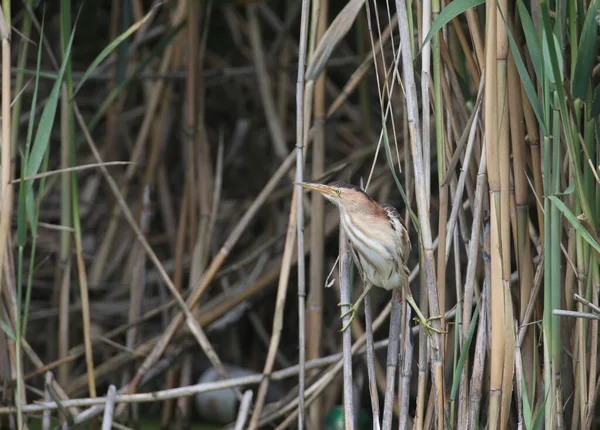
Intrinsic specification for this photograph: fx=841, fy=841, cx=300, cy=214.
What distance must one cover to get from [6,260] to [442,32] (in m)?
0.88

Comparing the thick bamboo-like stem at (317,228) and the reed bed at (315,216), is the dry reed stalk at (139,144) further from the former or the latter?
the thick bamboo-like stem at (317,228)

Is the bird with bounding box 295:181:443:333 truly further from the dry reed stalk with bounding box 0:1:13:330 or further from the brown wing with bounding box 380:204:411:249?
the dry reed stalk with bounding box 0:1:13:330

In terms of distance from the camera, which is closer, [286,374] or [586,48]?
[586,48]

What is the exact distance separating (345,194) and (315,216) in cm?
39

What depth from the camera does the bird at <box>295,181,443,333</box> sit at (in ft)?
4.10

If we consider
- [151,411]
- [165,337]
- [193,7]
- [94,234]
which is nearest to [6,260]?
[165,337]

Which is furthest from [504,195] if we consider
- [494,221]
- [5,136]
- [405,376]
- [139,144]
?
[139,144]

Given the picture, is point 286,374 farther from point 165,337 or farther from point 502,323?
point 502,323

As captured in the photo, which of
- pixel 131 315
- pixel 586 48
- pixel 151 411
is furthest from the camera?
pixel 151 411

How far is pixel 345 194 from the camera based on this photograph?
1295 mm

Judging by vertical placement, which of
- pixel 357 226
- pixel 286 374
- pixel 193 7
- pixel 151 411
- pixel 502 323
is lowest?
pixel 151 411

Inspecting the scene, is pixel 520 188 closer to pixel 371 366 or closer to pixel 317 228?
pixel 371 366

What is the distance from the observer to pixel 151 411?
237cm

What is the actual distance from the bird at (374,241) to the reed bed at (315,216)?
0.11 ft
